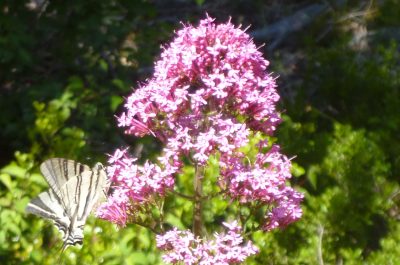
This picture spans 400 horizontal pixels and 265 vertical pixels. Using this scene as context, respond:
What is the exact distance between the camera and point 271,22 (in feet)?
26.5

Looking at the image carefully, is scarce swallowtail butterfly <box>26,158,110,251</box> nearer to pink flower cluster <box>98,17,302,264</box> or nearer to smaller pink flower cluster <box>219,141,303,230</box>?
pink flower cluster <box>98,17,302,264</box>

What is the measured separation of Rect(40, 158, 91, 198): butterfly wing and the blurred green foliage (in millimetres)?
384

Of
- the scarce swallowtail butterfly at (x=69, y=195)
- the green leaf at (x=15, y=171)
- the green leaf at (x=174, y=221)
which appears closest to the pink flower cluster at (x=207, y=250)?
the scarce swallowtail butterfly at (x=69, y=195)

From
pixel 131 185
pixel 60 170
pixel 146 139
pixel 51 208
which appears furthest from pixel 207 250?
pixel 146 139

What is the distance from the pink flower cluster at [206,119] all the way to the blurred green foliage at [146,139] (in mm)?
852

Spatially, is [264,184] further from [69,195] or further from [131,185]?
[69,195]

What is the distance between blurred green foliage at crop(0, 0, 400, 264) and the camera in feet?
12.9

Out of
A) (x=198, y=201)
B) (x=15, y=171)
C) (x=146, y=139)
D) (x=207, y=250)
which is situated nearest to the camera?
(x=207, y=250)

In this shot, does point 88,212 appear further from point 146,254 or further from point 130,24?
point 130,24

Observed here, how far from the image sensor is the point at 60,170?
3.49 m

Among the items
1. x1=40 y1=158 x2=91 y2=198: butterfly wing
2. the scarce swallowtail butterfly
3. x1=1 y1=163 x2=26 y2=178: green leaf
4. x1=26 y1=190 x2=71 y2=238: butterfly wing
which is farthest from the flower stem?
x1=1 y1=163 x2=26 y2=178: green leaf

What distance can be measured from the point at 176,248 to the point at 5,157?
3859 mm

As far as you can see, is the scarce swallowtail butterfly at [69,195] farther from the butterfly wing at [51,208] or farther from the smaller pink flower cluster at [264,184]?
the smaller pink flower cluster at [264,184]

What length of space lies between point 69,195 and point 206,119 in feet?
3.98
